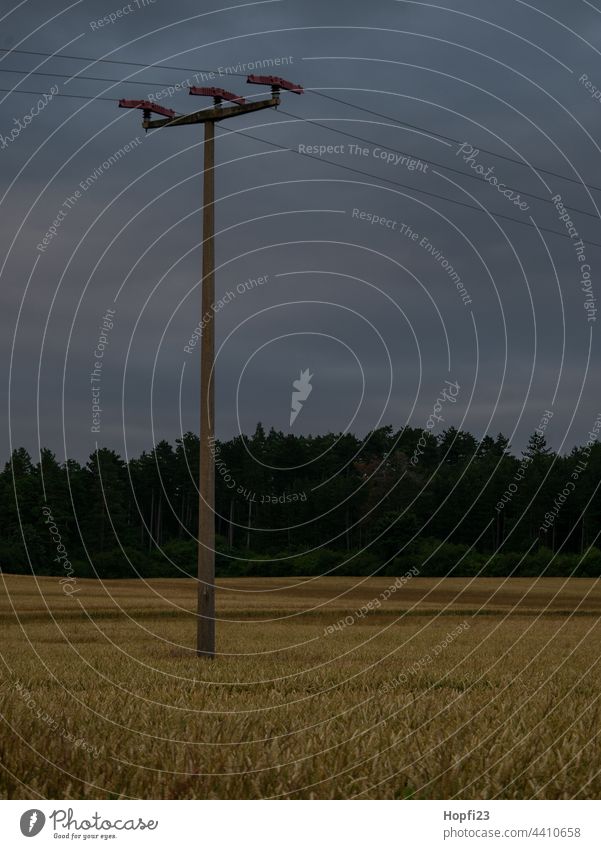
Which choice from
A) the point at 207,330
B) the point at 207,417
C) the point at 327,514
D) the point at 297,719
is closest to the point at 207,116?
the point at 207,330

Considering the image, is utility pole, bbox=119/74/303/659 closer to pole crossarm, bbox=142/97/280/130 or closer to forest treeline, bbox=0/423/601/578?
pole crossarm, bbox=142/97/280/130

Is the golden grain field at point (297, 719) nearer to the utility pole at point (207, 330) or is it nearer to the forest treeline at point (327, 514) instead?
the utility pole at point (207, 330)

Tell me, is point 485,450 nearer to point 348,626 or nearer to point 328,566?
point 328,566

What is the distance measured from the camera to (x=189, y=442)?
153m

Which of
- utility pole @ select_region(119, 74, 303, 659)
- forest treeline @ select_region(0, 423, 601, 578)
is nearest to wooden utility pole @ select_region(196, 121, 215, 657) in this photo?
utility pole @ select_region(119, 74, 303, 659)

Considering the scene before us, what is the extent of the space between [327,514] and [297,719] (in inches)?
4586

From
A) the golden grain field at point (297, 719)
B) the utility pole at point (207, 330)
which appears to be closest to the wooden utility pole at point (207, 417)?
the utility pole at point (207, 330)

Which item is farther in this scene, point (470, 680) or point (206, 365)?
point (206, 365)

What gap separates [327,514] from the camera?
12862 centimetres

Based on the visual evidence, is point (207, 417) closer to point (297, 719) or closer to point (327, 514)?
point (297, 719)

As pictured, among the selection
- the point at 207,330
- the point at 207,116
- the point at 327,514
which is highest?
the point at 207,116

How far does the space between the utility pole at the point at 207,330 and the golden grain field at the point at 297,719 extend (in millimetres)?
1755
